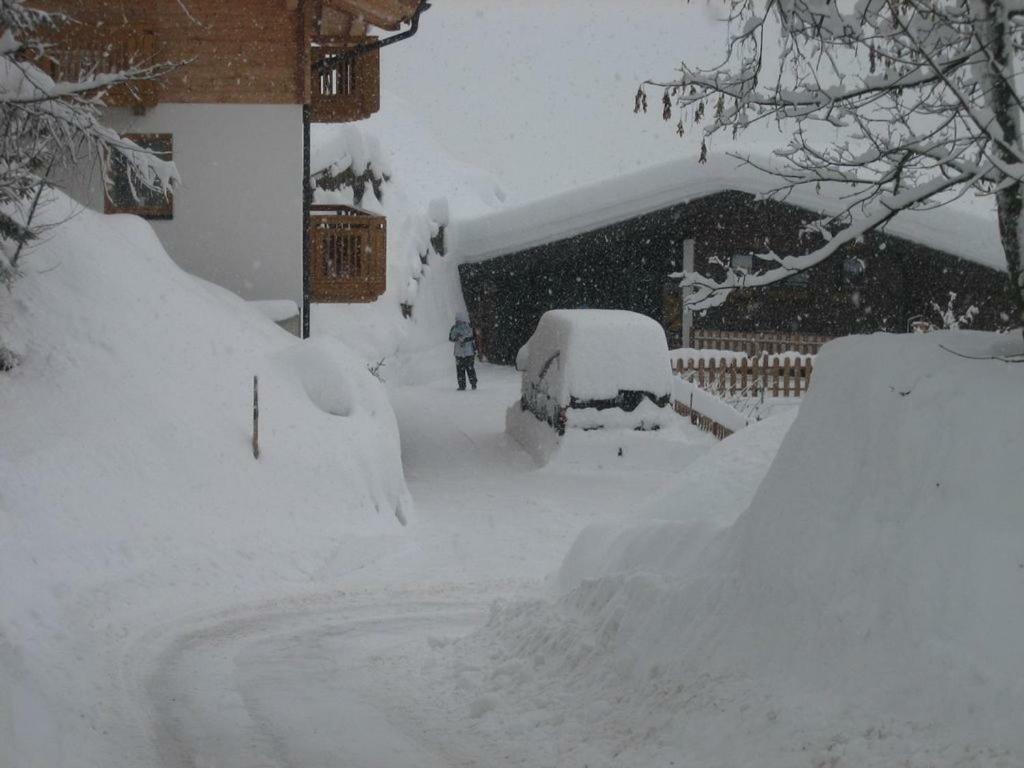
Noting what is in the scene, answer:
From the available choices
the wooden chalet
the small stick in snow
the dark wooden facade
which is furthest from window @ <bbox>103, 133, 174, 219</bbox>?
the small stick in snow

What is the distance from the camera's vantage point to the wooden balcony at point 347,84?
1936cm

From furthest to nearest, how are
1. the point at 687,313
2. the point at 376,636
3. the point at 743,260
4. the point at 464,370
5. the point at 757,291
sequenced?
the point at 687,313, the point at 743,260, the point at 464,370, the point at 757,291, the point at 376,636

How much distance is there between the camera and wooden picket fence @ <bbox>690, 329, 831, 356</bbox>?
26.5m

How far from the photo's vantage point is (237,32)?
17156 millimetres

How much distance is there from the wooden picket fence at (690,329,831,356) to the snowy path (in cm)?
1054

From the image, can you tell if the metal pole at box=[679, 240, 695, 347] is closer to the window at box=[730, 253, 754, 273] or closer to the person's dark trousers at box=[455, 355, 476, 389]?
the window at box=[730, 253, 754, 273]

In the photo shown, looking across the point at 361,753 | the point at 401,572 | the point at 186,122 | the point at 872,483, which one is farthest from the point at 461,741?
the point at 186,122

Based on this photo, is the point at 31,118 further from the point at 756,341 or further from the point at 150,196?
the point at 756,341

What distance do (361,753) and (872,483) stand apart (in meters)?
2.83

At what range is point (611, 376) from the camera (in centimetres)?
1634

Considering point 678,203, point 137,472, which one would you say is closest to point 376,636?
point 137,472

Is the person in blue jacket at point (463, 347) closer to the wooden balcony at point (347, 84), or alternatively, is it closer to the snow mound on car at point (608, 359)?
the wooden balcony at point (347, 84)

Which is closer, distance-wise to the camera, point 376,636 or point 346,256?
point 376,636

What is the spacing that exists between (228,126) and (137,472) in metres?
8.01
